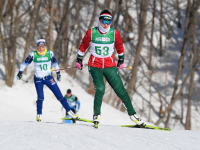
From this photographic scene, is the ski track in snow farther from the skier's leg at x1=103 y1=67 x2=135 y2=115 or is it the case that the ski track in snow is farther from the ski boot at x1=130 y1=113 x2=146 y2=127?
the skier's leg at x1=103 y1=67 x2=135 y2=115

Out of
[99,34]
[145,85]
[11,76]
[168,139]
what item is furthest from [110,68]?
[145,85]

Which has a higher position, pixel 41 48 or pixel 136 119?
pixel 41 48

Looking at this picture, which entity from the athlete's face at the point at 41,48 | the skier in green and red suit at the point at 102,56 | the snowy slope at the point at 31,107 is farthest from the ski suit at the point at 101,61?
the snowy slope at the point at 31,107

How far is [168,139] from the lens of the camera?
505 cm

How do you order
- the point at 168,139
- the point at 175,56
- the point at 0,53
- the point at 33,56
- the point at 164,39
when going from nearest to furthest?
1. the point at 168,139
2. the point at 33,56
3. the point at 0,53
4. the point at 175,56
5. the point at 164,39

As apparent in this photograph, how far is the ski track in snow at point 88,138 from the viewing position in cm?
455

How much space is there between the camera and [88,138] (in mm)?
4980

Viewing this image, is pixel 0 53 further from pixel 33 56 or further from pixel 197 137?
pixel 197 137

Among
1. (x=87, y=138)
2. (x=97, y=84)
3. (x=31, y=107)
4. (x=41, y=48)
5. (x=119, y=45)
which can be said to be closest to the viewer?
(x=87, y=138)

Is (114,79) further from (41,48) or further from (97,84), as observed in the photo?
(41,48)

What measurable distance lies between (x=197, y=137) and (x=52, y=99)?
1073 centimetres

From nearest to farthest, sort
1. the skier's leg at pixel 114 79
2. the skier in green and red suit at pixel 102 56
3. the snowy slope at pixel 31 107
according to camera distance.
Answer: the skier in green and red suit at pixel 102 56
the skier's leg at pixel 114 79
the snowy slope at pixel 31 107

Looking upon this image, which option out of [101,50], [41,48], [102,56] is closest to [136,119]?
[102,56]

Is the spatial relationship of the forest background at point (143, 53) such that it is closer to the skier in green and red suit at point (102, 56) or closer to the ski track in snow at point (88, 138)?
the skier in green and red suit at point (102, 56)
